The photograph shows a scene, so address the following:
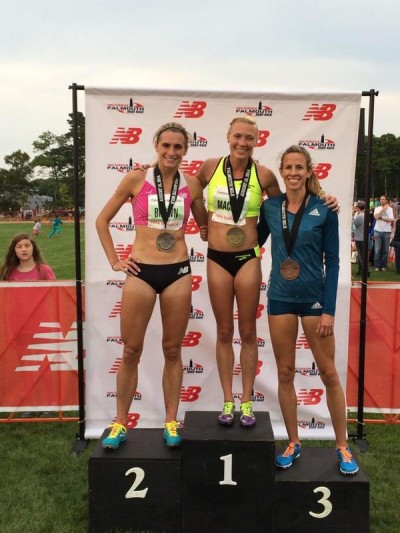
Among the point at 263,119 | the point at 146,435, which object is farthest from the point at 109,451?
the point at 263,119

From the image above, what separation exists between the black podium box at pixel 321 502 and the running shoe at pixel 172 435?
0.69 metres

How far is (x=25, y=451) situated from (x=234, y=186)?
2.99m

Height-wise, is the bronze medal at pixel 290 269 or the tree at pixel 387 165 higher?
the tree at pixel 387 165

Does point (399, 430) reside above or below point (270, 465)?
below

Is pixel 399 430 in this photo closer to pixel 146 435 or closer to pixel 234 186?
pixel 146 435

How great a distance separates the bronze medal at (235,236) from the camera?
3.38 meters

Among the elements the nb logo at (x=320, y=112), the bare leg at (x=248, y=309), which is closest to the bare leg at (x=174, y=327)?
the bare leg at (x=248, y=309)

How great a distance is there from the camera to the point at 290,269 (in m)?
3.22

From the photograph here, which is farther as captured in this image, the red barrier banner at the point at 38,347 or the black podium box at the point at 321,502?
the red barrier banner at the point at 38,347

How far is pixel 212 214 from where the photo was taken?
347cm

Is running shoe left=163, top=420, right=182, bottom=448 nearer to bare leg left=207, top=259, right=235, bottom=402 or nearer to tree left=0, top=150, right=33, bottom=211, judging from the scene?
bare leg left=207, top=259, right=235, bottom=402

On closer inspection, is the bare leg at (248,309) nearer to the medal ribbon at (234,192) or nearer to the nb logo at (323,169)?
the medal ribbon at (234,192)

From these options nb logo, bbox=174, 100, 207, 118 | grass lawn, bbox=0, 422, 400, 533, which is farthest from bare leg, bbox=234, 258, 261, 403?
nb logo, bbox=174, 100, 207, 118

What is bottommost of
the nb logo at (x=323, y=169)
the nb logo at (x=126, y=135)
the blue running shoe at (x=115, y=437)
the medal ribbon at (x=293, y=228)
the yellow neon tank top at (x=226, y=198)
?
the blue running shoe at (x=115, y=437)
